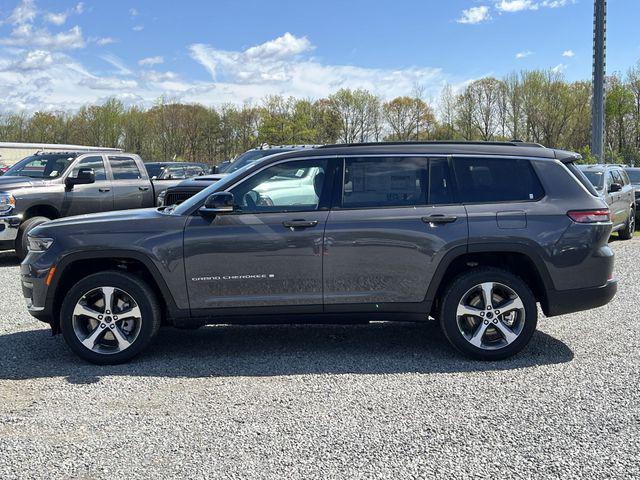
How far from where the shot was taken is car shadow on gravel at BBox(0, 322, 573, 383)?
5.08m

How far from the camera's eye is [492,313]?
17.1 feet

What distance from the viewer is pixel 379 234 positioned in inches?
201

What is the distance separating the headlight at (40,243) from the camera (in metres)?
5.22

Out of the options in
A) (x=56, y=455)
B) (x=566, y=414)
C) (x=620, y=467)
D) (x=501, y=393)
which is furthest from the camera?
(x=501, y=393)

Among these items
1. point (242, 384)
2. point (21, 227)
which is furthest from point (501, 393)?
point (21, 227)

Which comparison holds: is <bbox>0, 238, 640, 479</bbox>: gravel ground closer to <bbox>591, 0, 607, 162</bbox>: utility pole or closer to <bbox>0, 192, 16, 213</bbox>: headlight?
<bbox>0, 192, 16, 213</bbox>: headlight

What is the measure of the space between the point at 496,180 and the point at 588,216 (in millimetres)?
815

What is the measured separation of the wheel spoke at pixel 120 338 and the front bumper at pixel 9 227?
21.5ft

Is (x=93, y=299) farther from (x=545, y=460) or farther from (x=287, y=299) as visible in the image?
(x=545, y=460)

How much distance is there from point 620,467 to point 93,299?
4.07 metres

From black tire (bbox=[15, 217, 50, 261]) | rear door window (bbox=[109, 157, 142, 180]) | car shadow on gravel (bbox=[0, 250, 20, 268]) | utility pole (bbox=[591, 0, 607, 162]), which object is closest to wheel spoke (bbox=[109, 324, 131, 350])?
black tire (bbox=[15, 217, 50, 261])

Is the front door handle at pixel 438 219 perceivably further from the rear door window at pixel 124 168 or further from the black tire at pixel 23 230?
the rear door window at pixel 124 168

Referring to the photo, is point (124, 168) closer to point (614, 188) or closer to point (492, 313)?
point (492, 313)

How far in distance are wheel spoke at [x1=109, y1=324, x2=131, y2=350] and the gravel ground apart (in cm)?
20
